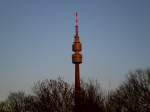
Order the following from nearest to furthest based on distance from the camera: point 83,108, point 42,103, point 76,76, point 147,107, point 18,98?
point 83,108 < point 42,103 < point 147,107 < point 76,76 < point 18,98

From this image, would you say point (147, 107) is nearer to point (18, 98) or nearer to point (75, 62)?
point (75, 62)

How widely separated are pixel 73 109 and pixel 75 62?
80.5 ft

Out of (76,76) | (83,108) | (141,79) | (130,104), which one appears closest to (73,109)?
(83,108)

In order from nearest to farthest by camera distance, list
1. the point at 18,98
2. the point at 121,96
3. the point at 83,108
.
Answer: the point at 83,108, the point at 121,96, the point at 18,98

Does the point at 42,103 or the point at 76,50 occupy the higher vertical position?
the point at 76,50

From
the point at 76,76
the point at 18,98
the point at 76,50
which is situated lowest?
the point at 18,98

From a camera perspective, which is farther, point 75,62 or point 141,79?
point 75,62

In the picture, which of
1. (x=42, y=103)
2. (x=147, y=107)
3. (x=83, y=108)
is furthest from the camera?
(x=147, y=107)

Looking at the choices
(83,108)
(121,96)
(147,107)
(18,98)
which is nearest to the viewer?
(83,108)

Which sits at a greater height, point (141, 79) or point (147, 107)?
point (141, 79)

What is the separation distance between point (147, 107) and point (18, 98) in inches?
1562

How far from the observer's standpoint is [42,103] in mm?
47156

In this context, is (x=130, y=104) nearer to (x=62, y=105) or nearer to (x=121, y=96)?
(x=121, y=96)

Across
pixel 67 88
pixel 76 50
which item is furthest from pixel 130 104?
pixel 76 50
